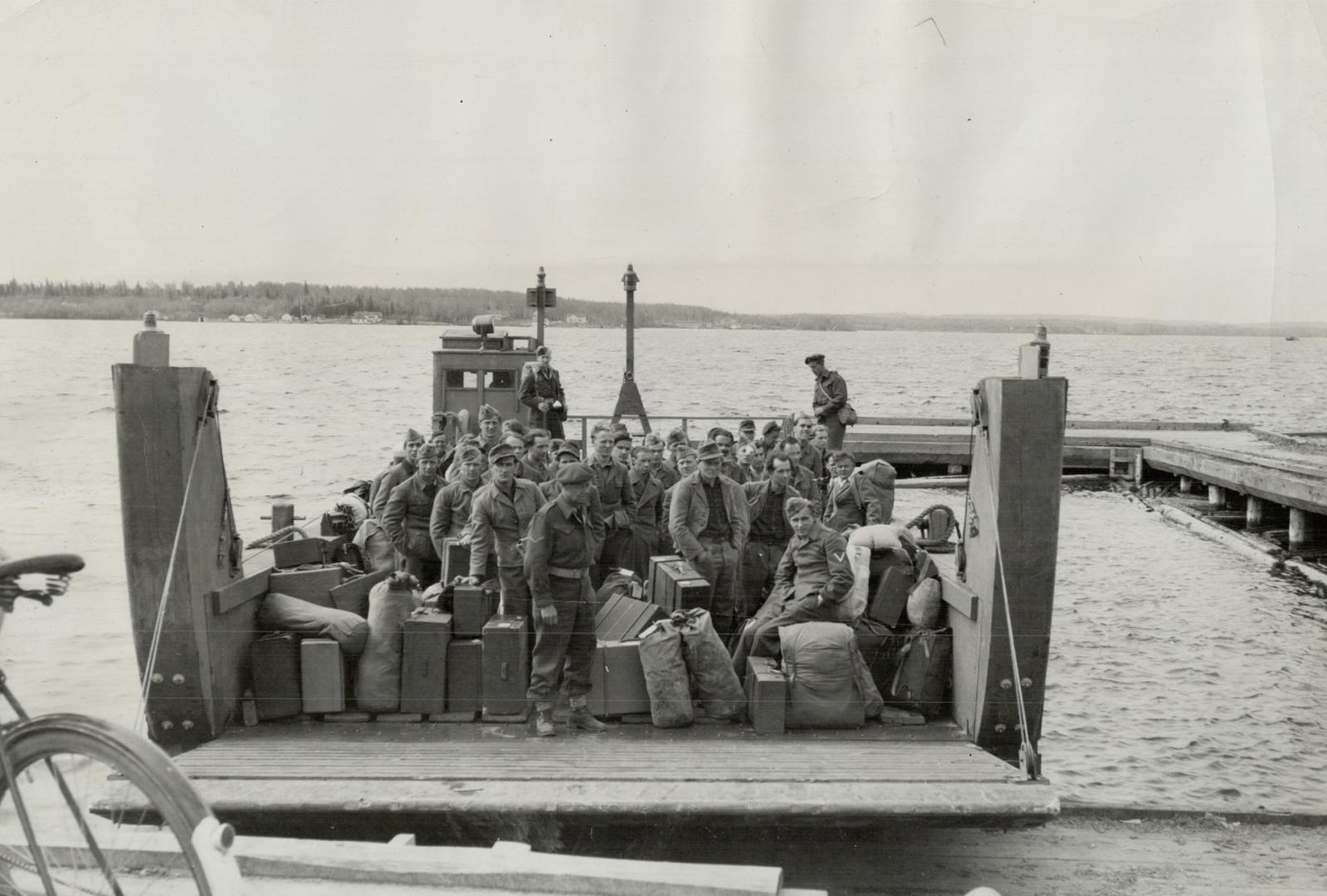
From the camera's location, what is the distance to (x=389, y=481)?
10727 mm

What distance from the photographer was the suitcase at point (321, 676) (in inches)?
275

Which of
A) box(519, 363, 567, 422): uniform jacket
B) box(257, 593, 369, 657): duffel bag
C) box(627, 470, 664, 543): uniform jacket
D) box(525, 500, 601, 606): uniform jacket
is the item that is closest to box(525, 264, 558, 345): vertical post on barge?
box(519, 363, 567, 422): uniform jacket

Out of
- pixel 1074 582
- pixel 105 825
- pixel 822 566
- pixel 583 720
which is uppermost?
pixel 822 566

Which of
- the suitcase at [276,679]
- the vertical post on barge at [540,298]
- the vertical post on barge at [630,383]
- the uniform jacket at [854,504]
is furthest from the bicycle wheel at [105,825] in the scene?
the vertical post on barge at [540,298]

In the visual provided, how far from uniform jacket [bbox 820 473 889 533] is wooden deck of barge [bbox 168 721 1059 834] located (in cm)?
362

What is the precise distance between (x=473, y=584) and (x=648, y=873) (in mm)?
4376

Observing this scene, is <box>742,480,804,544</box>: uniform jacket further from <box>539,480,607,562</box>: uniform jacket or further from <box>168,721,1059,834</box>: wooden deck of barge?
<box>168,721,1059,834</box>: wooden deck of barge

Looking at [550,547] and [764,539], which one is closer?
[550,547]

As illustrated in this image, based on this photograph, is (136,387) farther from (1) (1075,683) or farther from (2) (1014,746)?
(1) (1075,683)

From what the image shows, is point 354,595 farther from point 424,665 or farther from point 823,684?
point 823,684

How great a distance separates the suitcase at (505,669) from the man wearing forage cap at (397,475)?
3.67 m

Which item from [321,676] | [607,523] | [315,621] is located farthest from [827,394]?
[321,676]

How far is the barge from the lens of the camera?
18.2 feet

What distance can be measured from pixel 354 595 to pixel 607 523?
2.73m
